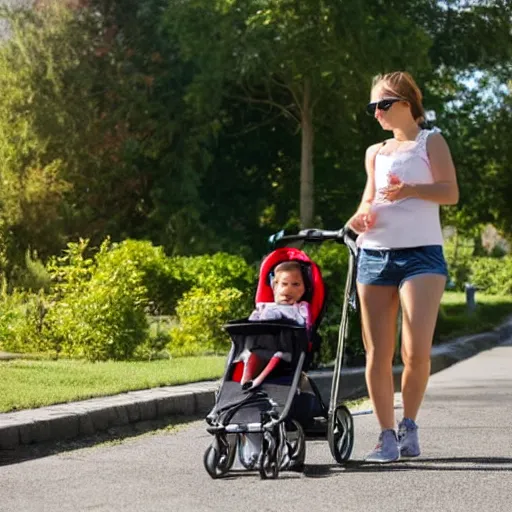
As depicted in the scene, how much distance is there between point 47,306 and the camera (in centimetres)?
1688

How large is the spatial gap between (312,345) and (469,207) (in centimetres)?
3119

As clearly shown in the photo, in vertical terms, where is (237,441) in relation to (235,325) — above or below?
below

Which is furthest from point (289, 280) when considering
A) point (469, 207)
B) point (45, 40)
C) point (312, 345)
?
point (469, 207)

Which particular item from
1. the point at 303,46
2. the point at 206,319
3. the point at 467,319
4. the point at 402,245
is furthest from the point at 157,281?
the point at 402,245

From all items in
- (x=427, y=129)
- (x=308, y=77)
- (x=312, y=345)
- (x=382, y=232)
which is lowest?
(x=312, y=345)

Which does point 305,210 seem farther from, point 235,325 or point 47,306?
point 235,325

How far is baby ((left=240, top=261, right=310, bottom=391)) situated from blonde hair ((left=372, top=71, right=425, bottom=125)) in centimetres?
105

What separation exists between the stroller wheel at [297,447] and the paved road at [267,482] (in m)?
0.08

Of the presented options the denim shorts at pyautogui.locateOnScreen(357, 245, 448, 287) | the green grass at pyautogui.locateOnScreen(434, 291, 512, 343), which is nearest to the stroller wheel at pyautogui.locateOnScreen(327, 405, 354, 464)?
the denim shorts at pyautogui.locateOnScreen(357, 245, 448, 287)

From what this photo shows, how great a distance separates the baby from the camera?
8.24 m

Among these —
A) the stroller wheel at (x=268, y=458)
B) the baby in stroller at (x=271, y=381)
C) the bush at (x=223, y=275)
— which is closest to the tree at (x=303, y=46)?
the bush at (x=223, y=275)

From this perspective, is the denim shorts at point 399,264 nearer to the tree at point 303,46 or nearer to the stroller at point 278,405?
the stroller at point 278,405

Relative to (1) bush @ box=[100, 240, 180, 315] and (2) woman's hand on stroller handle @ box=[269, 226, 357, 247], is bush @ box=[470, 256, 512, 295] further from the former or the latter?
(2) woman's hand on stroller handle @ box=[269, 226, 357, 247]

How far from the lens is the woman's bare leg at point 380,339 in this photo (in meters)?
8.49
